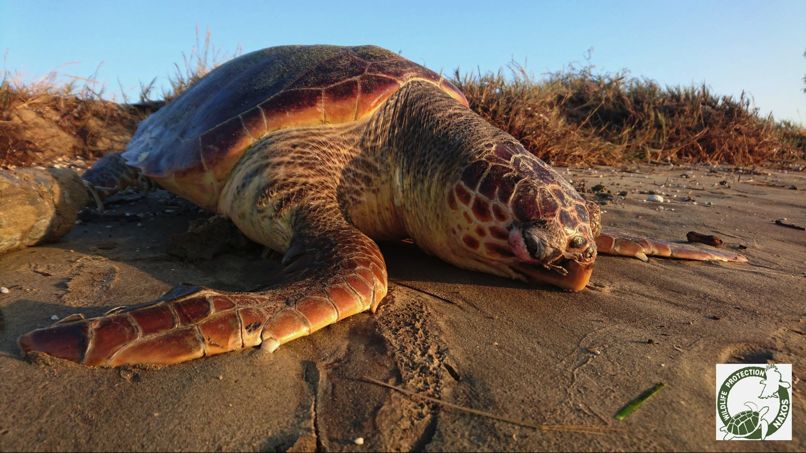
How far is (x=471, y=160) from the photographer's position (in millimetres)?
2055

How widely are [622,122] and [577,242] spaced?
6.82 metres

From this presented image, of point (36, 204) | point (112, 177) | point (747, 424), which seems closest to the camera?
point (747, 424)

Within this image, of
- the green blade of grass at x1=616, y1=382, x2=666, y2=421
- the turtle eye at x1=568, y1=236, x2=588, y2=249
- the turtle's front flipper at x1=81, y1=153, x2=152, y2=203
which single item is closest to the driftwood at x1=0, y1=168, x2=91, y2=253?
the turtle's front flipper at x1=81, y1=153, x2=152, y2=203

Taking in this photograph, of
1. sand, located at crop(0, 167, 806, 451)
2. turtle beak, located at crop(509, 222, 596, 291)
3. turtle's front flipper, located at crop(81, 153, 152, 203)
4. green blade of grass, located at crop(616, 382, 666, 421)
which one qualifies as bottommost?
turtle's front flipper, located at crop(81, 153, 152, 203)

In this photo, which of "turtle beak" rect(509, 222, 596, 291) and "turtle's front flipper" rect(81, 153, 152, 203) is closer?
"turtle beak" rect(509, 222, 596, 291)

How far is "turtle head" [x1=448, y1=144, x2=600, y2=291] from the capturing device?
1833 mm

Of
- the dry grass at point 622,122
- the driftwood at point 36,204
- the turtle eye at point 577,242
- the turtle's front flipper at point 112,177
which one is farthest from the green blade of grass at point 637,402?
the dry grass at point 622,122

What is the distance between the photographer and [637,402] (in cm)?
120

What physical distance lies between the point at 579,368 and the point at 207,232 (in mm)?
1826

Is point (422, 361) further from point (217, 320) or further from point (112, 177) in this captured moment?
point (112, 177)

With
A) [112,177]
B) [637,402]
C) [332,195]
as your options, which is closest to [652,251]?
[637,402]

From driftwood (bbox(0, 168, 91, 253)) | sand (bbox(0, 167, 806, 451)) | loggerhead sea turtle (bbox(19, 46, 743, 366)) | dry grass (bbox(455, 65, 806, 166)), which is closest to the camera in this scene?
sand (bbox(0, 167, 806, 451))

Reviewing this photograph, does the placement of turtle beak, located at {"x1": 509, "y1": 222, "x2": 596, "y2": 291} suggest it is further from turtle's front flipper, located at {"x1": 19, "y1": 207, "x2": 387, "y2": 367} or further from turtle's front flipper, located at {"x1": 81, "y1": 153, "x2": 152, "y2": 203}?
turtle's front flipper, located at {"x1": 81, "y1": 153, "x2": 152, "y2": 203}

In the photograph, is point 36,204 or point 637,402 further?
point 36,204
